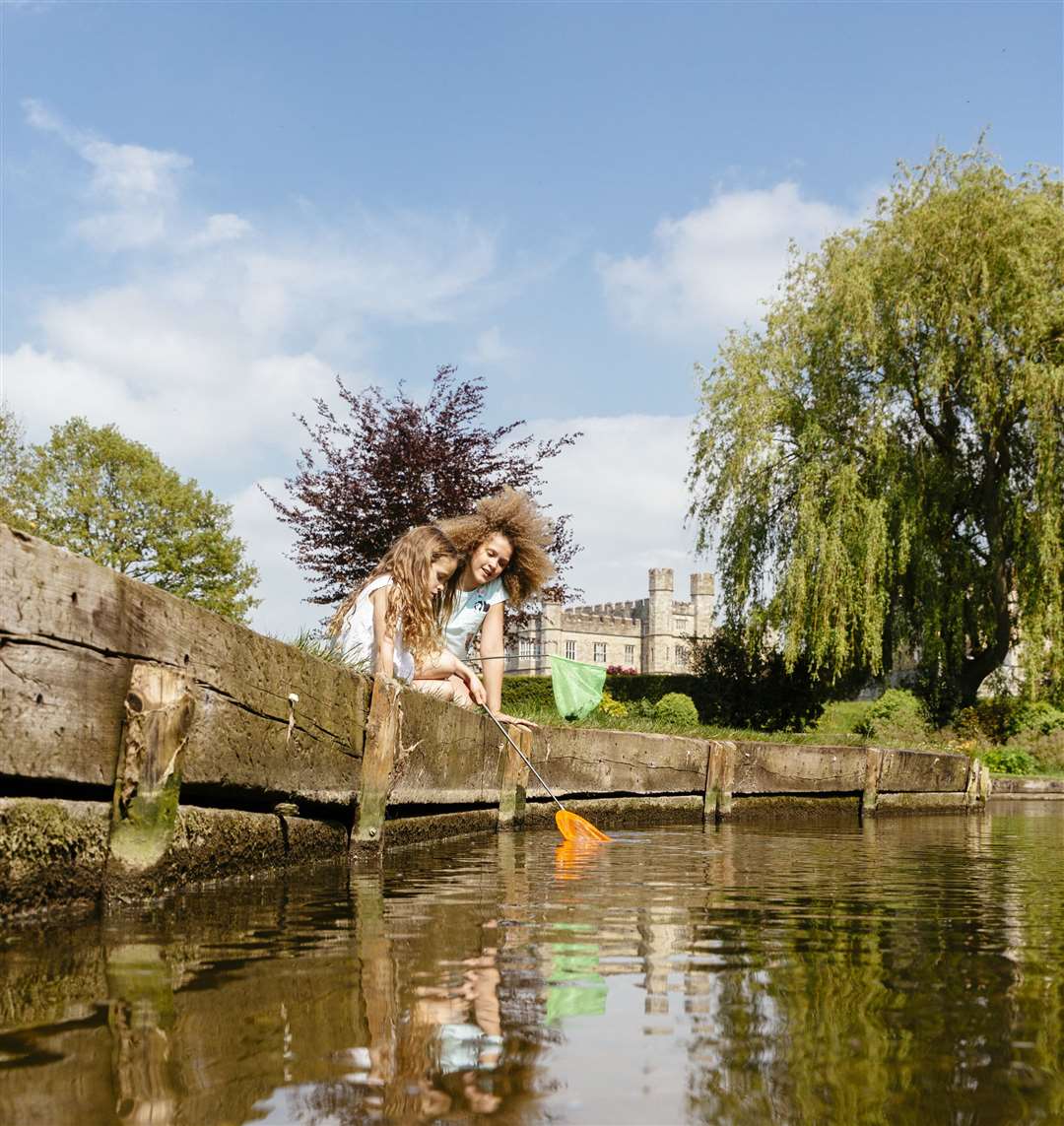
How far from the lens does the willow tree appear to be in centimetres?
1836

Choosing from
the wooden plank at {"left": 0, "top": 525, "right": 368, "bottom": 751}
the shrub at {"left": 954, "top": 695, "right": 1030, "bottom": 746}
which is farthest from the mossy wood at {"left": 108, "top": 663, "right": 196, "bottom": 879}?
the shrub at {"left": 954, "top": 695, "right": 1030, "bottom": 746}

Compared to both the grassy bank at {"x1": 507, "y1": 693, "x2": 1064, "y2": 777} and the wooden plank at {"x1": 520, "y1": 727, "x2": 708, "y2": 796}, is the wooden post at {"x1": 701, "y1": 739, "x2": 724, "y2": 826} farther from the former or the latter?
the grassy bank at {"x1": 507, "y1": 693, "x2": 1064, "y2": 777}

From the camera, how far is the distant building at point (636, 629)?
5634cm

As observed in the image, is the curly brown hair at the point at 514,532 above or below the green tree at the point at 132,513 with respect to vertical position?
below

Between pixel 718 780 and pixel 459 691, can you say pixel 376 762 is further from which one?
pixel 718 780

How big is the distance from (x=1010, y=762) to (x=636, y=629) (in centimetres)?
3954

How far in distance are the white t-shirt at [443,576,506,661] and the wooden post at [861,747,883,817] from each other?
5591 millimetres

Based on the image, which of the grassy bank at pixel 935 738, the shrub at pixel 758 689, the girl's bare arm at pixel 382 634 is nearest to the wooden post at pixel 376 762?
the girl's bare arm at pixel 382 634

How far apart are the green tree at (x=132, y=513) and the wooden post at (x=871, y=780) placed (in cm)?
2127

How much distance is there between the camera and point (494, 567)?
22.2ft

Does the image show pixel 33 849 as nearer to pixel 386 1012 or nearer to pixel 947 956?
pixel 386 1012

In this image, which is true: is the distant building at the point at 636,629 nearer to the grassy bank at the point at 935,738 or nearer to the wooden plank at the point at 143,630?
the grassy bank at the point at 935,738

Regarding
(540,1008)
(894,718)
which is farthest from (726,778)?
(894,718)

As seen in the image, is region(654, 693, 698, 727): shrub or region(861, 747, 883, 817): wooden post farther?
region(654, 693, 698, 727): shrub
